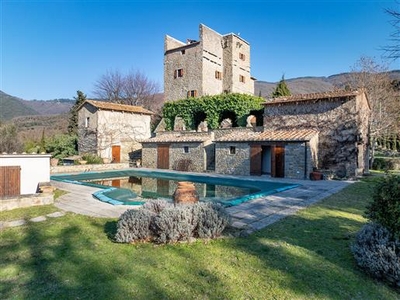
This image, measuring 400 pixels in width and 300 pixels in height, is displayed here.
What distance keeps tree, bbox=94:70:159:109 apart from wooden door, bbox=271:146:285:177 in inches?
1124

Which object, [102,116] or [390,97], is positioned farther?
[102,116]

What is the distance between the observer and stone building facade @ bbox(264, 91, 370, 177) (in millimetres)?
15969

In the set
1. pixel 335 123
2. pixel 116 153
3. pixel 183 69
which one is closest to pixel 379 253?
pixel 335 123

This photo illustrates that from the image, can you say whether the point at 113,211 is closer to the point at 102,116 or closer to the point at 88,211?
the point at 88,211

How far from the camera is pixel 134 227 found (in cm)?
518

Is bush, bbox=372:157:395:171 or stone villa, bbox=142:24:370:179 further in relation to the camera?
bush, bbox=372:157:395:171

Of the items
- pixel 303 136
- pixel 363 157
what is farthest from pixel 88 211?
pixel 363 157

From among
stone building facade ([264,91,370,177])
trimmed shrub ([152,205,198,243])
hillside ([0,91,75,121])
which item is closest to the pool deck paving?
trimmed shrub ([152,205,198,243])

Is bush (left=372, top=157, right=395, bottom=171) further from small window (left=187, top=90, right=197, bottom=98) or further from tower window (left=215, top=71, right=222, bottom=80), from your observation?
small window (left=187, top=90, right=197, bottom=98)

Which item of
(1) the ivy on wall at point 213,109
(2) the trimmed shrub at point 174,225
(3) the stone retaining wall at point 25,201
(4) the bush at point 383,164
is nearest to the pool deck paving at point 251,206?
(3) the stone retaining wall at point 25,201

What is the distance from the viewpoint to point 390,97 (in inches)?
869

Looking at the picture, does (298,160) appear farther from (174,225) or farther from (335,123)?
(174,225)

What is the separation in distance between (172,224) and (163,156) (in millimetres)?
18163

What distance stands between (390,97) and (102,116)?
2629 cm
